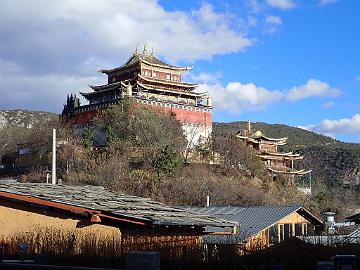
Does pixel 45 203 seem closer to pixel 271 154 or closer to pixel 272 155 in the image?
pixel 271 154

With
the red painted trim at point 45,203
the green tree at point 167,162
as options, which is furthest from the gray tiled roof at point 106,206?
the green tree at point 167,162

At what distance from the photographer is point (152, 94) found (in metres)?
68.9

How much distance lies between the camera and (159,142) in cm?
5344

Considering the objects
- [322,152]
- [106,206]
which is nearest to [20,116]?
[322,152]

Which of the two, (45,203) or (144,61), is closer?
(45,203)

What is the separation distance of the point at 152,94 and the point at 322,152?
5484 centimetres

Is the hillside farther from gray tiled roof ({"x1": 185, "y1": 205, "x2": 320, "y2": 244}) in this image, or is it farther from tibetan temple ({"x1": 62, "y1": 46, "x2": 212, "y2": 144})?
gray tiled roof ({"x1": 185, "y1": 205, "x2": 320, "y2": 244})

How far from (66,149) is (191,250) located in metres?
39.8

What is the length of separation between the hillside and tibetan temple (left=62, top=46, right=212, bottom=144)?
15.3 m

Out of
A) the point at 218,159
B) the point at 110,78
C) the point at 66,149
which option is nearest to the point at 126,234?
the point at 66,149

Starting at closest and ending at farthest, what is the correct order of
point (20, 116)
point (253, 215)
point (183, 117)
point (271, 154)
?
point (253, 215)
point (183, 117)
point (271, 154)
point (20, 116)

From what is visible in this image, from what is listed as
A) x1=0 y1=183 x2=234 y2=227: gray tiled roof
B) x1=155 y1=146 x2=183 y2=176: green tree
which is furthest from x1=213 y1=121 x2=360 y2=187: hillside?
x1=0 y1=183 x2=234 y2=227: gray tiled roof

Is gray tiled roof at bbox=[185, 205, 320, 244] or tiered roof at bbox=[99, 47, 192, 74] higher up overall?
tiered roof at bbox=[99, 47, 192, 74]

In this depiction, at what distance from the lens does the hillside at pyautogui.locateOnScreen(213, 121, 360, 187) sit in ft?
334
